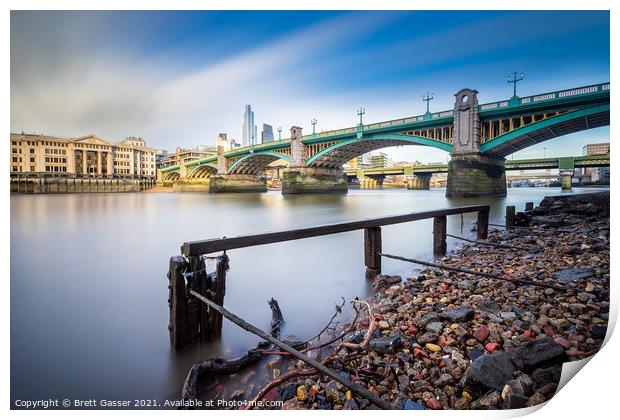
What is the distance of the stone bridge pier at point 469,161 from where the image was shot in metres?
12.6

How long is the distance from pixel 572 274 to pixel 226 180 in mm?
28641

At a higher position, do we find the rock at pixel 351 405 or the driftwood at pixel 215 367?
the rock at pixel 351 405

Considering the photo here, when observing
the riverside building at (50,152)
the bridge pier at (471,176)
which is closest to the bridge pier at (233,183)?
the bridge pier at (471,176)

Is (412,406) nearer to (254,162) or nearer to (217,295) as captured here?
(217,295)

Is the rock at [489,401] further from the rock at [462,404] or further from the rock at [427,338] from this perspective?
the rock at [427,338]

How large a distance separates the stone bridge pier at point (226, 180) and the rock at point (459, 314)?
89.6 ft

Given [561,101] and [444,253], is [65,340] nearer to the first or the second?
[444,253]

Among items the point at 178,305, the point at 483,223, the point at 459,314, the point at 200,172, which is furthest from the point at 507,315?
the point at 200,172

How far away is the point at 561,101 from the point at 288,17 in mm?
12031

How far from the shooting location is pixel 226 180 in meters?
28.7

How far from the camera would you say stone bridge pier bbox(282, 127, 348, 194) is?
72.2 feet

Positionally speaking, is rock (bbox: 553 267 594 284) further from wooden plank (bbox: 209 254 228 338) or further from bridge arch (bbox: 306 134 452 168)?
bridge arch (bbox: 306 134 452 168)

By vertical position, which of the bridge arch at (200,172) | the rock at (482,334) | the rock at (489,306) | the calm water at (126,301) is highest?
the bridge arch at (200,172)
